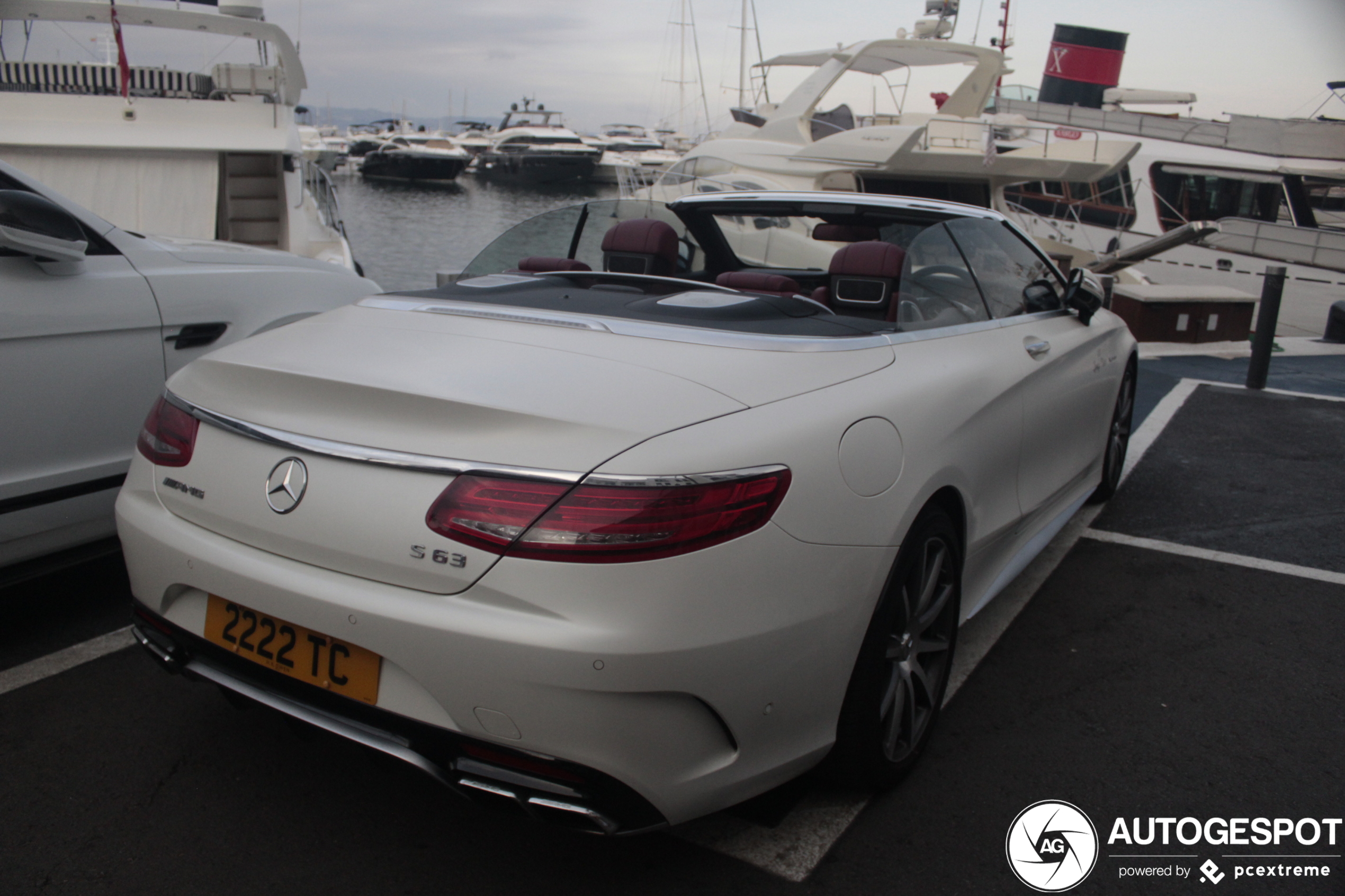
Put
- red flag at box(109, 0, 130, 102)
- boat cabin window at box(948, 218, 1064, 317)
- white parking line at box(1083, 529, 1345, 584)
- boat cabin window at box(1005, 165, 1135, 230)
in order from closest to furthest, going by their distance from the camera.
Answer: boat cabin window at box(948, 218, 1064, 317)
white parking line at box(1083, 529, 1345, 584)
red flag at box(109, 0, 130, 102)
boat cabin window at box(1005, 165, 1135, 230)

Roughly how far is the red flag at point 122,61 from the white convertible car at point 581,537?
8.03 m

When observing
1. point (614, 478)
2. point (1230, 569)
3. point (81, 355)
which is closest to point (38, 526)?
point (81, 355)

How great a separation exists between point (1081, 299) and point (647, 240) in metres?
1.67

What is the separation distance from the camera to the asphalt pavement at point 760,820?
2.01m

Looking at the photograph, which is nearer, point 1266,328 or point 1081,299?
point 1081,299

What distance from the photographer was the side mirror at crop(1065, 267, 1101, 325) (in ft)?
12.2

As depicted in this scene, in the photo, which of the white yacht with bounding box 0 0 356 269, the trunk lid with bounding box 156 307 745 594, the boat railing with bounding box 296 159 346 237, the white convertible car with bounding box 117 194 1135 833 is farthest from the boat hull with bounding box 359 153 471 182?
the trunk lid with bounding box 156 307 745 594

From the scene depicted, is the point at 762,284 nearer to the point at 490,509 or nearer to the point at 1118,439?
the point at 490,509

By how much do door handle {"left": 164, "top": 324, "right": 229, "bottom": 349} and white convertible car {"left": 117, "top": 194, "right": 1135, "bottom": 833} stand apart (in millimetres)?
1165

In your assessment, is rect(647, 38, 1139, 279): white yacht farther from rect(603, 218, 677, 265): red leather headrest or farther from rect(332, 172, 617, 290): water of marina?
rect(603, 218, 677, 265): red leather headrest

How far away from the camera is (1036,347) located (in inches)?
122

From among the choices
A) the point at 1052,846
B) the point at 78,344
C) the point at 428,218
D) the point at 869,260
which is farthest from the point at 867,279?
the point at 428,218

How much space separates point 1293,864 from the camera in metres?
2.12

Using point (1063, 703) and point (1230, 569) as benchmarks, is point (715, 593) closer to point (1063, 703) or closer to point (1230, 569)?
point (1063, 703)
